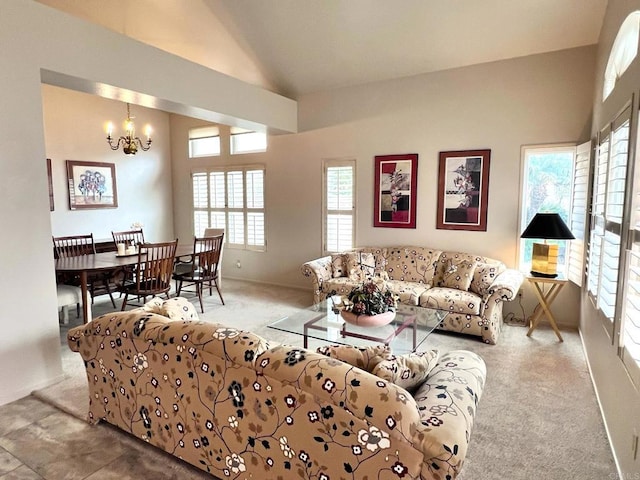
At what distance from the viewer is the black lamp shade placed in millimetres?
3775

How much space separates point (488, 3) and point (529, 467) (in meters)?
4.04

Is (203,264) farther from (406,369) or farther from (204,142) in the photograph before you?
(406,369)

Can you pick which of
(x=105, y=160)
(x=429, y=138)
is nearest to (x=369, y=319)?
(x=429, y=138)

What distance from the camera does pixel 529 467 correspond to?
214 cm

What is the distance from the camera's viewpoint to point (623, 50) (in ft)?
9.27

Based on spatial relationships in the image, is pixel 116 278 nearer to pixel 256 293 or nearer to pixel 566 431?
pixel 256 293

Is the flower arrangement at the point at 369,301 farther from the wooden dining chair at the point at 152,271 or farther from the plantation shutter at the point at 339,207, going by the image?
the plantation shutter at the point at 339,207

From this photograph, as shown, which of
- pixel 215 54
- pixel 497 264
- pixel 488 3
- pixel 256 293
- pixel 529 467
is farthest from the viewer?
pixel 256 293

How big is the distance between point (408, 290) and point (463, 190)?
151 centimetres

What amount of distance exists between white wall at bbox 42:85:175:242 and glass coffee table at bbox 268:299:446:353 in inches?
165

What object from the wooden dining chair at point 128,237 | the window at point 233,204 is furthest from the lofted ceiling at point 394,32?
the wooden dining chair at point 128,237

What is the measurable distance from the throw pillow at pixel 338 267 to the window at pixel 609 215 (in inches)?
110

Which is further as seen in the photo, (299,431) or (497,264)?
(497,264)

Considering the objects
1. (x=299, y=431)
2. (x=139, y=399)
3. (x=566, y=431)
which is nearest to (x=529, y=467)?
(x=566, y=431)
